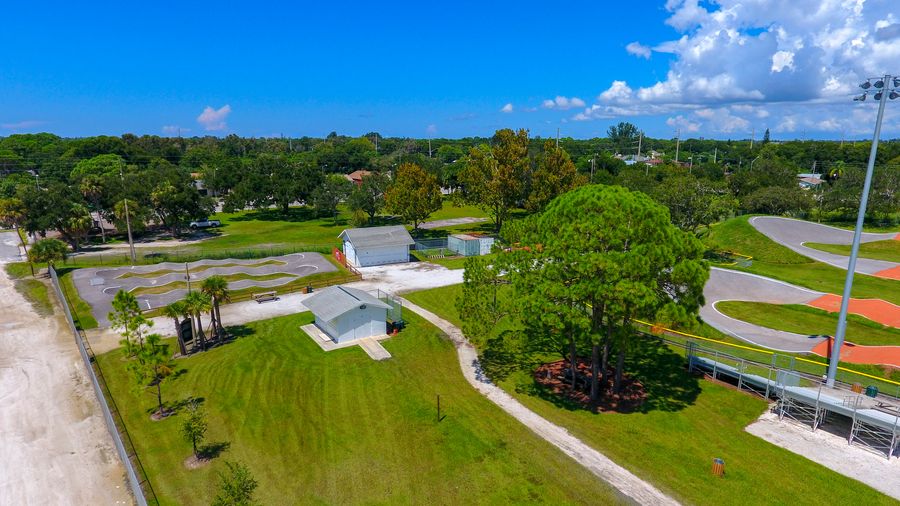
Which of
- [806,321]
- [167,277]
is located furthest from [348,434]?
Answer: [167,277]

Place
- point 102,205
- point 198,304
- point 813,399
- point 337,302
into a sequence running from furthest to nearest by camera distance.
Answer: point 102,205, point 337,302, point 198,304, point 813,399

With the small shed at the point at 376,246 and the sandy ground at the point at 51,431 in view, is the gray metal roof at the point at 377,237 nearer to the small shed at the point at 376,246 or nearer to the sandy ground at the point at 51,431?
the small shed at the point at 376,246

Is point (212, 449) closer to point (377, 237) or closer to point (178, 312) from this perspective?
point (178, 312)

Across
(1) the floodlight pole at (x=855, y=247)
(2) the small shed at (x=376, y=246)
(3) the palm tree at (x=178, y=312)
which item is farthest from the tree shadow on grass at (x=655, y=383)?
(2) the small shed at (x=376, y=246)

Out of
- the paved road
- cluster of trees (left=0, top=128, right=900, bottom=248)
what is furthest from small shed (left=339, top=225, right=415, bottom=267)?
the paved road

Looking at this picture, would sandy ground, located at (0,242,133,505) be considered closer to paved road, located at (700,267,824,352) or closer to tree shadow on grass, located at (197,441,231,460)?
tree shadow on grass, located at (197,441,231,460)
